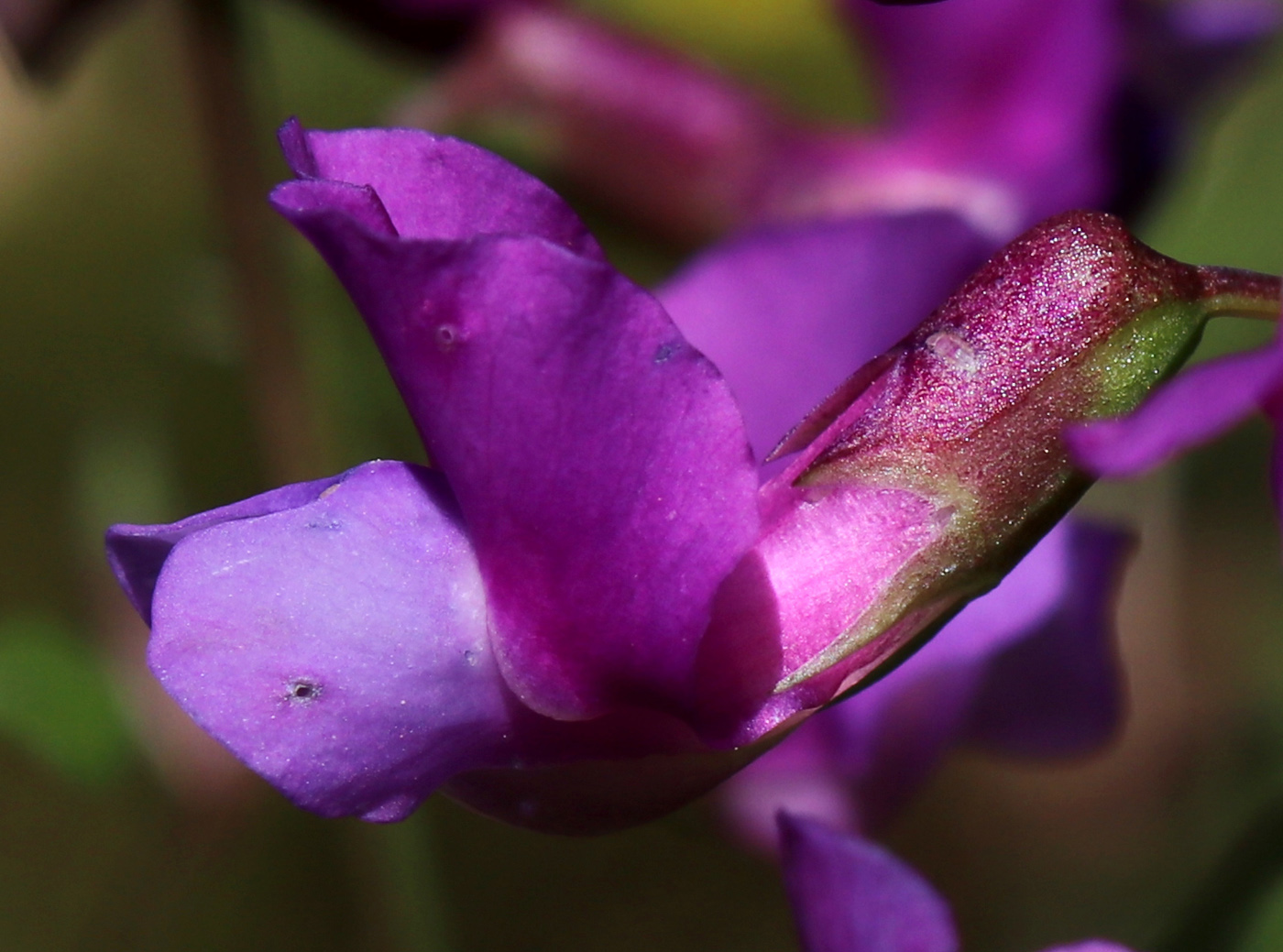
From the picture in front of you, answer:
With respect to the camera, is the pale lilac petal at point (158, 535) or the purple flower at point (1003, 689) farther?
the purple flower at point (1003, 689)

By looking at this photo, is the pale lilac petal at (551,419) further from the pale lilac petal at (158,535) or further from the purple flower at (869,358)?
the purple flower at (869,358)

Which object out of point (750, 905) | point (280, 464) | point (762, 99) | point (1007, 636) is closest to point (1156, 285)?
point (1007, 636)

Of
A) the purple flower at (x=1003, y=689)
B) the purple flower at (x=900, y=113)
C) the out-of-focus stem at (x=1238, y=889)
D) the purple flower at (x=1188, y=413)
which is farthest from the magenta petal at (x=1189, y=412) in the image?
the purple flower at (x=900, y=113)

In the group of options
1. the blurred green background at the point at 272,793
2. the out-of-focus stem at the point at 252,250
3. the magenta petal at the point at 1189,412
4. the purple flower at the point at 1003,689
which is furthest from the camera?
Result: the blurred green background at the point at 272,793

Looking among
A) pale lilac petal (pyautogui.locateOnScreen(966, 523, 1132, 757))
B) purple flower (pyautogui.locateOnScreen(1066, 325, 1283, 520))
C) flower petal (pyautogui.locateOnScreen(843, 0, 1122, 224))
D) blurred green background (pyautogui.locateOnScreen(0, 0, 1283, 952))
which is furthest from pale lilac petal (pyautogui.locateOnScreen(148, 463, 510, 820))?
flower petal (pyautogui.locateOnScreen(843, 0, 1122, 224))

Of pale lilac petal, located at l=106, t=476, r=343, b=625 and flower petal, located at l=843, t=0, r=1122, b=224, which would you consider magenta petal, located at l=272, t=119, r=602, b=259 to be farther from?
flower petal, located at l=843, t=0, r=1122, b=224

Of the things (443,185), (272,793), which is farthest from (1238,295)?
(272,793)

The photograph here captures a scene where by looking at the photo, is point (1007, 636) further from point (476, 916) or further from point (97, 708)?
point (476, 916)
